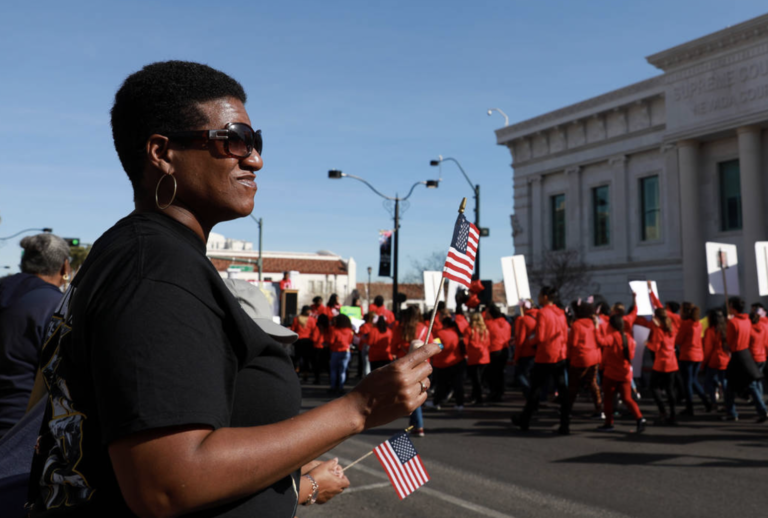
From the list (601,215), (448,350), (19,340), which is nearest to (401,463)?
(19,340)

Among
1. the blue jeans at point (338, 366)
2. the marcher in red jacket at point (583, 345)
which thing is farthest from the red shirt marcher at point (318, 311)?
the marcher in red jacket at point (583, 345)

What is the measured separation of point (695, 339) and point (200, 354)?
511 inches

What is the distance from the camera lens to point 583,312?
11234mm

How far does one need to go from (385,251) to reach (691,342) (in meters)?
16.6

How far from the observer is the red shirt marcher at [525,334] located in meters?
14.5

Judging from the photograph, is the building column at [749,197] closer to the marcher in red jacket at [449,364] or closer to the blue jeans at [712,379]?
the blue jeans at [712,379]

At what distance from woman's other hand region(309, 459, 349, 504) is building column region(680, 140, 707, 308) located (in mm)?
30434

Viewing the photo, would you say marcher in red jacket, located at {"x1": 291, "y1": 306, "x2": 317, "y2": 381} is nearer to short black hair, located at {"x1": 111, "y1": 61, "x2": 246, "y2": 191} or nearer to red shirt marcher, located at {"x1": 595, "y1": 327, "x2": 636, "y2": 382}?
red shirt marcher, located at {"x1": 595, "y1": 327, "x2": 636, "y2": 382}

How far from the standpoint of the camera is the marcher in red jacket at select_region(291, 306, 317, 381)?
20.0 metres

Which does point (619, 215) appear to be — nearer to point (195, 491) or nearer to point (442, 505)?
point (442, 505)

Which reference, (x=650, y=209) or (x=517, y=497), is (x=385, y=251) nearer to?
(x=650, y=209)

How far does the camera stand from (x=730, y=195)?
1207 inches

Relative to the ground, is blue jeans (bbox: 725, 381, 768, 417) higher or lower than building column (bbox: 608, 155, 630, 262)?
lower

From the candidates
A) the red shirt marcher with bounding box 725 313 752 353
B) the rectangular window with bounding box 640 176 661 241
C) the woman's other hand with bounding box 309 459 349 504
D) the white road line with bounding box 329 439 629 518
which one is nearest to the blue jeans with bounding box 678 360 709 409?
the red shirt marcher with bounding box 725 313 752 353
